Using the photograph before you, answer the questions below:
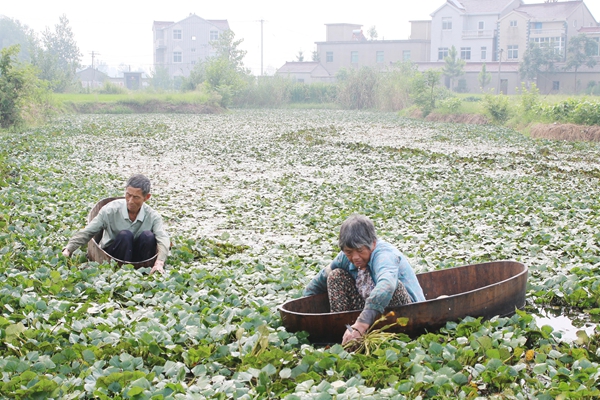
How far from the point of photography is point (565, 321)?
14.7ft

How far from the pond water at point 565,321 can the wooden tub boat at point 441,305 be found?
286 mm

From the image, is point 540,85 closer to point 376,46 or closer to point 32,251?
point 376,46

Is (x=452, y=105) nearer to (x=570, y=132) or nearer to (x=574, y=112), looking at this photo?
(x=574, y=112)

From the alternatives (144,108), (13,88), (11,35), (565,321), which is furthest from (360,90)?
(11,35)

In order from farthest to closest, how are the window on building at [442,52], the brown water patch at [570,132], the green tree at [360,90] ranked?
the window on building at [442,52]
the green tree at [360,90]
the brown water patch at [570,132]

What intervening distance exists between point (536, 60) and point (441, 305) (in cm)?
4840

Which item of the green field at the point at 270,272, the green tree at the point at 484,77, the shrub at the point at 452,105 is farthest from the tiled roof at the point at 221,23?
the green field at the point at 270,272

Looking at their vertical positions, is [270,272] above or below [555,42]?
below

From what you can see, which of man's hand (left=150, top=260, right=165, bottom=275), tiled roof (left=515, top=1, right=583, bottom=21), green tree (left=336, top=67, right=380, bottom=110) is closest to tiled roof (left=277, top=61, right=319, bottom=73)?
tiled roof (left=515, top=1, right=583, bottom=21)

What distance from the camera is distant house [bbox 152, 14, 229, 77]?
67.7 meters

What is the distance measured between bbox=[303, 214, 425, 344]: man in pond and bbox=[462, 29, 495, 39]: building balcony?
54602 millimetres

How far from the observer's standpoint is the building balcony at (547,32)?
1982 inches

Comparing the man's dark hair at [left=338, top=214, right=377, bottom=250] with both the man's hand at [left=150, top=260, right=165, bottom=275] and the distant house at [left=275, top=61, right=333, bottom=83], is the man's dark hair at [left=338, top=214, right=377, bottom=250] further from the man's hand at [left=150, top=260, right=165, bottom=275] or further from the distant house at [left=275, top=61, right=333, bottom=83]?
the distant house at [left=275, top=61, right=333, bottom=83]

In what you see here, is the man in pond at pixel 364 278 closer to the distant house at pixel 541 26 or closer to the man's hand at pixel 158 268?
the man's hand at pixel 158 268
